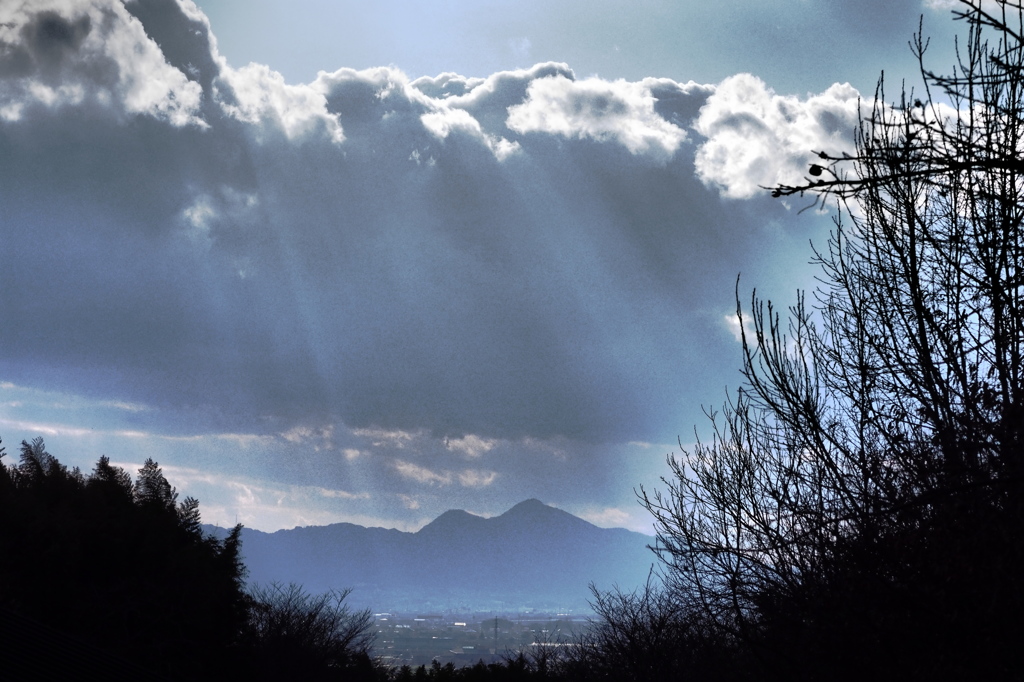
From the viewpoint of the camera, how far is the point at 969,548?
8008 mm

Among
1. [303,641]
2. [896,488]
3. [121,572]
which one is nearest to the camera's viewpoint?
[896,488]

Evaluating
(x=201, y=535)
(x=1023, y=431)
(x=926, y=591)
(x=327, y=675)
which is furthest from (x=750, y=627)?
(x=327, y=675)

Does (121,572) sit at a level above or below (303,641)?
above

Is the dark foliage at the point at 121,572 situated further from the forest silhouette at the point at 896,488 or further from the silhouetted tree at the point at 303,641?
the forest silhouette at the point at 896,488

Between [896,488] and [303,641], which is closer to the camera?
[896,488]

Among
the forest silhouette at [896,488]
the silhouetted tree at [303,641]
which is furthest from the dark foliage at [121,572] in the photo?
the forest silhouette at [896,488]

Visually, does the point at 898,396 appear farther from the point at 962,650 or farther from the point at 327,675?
the point at 327,675

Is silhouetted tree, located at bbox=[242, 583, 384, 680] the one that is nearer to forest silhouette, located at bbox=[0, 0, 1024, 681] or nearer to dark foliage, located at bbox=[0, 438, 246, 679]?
dark foliage, located at bbox=[0, 438, 246, 679]

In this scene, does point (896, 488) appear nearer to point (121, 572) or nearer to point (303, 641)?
point (121, 572)

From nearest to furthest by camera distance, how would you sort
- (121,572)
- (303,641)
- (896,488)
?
1. (896,488)
2. (121,572)
3. (303,641)

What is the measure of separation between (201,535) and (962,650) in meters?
37.1

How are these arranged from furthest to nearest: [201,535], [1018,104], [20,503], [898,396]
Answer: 1. [201,535]
2. [20,503]
3. [898,396]
4. [1018,104]

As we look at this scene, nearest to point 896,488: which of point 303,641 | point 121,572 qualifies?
point 121,572

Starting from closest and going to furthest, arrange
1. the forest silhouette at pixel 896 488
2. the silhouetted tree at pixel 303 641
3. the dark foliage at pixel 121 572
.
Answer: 1. the forest silhouette at pixel 896 488
2. the dark foliage at pixel 121 572
3. the silhouetted tree at pixel 303 641
